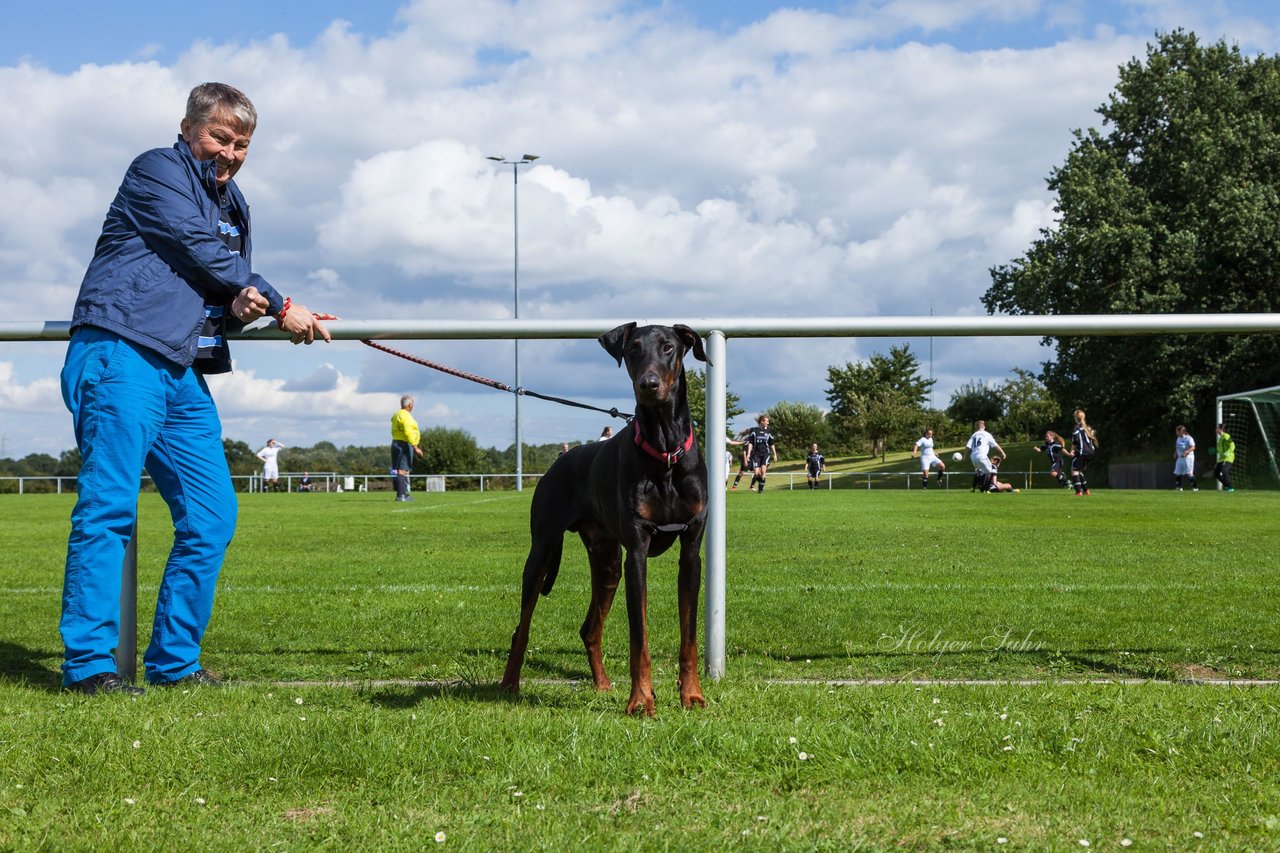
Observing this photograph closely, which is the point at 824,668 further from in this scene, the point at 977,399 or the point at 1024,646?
the point at 977,399

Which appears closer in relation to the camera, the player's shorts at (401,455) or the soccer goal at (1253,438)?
the player's shorts at (401,455)

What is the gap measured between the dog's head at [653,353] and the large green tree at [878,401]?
226 ft

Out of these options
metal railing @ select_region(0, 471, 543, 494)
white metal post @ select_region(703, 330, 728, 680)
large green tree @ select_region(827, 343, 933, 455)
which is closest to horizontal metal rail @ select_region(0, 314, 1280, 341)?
white metal post @ select_region(703, 330, 728, 680)

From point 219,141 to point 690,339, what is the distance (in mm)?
2175

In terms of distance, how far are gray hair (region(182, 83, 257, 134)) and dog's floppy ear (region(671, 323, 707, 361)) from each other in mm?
2064

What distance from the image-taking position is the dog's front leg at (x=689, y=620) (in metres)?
4.28

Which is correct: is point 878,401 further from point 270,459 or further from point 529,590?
point 529,590

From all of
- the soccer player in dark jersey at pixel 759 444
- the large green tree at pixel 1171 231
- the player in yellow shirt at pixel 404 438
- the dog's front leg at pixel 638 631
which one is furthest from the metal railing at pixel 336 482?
the dog's front leg at pixel 638 631

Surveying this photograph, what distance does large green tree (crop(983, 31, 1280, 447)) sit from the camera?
131 ft

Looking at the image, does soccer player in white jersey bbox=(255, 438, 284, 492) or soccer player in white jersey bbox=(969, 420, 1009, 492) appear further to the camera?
soccer player in white jersey bbox=(255, 438, 284, 492)

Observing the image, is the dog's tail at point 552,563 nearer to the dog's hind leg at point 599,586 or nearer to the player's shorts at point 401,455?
the dog's hind leg at point 599,586

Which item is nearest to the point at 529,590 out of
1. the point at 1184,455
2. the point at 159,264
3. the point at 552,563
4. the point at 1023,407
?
the point at 552,563

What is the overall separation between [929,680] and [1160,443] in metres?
45.6

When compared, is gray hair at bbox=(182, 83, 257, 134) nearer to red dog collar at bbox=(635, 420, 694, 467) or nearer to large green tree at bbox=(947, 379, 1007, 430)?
red dog collar at bbox=(635, 420, 694, 467)
